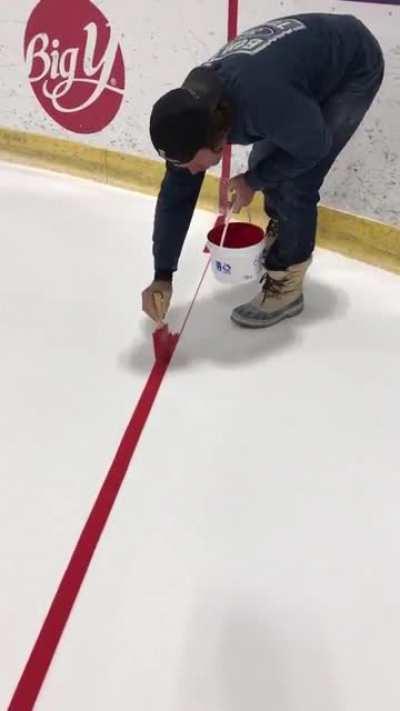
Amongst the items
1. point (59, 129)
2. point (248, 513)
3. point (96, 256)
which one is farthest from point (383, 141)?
point (59, 129)

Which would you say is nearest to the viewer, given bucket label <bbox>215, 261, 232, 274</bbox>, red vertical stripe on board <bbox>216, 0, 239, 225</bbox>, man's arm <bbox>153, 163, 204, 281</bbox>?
man's arm <bbox>153, 163, 204, 281</bbox>

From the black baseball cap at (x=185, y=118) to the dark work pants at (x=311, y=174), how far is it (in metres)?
0.34

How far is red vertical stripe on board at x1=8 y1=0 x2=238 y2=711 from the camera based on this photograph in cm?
108

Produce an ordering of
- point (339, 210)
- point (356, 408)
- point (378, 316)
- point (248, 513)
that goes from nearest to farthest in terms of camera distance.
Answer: point (248, 513) → point (356, 408) → point (378, 316) → point (339, 210)

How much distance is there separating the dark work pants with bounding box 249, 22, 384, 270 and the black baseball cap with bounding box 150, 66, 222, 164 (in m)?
→ 0.34

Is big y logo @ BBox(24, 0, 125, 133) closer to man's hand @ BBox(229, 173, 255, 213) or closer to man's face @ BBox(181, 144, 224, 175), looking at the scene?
man's hand @ BBox(229, 173, 255, 213)

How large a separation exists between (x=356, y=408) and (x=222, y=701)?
0.75 m

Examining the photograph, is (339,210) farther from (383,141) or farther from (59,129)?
(59,129)

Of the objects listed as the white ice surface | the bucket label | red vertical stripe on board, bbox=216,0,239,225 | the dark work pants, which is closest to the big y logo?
red vertical stripe on board, bbox=216,0,239,225

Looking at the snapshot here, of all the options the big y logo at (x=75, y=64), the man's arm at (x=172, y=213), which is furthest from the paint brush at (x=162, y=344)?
the big y logo at (x=75, y=64)

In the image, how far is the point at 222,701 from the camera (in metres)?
1.04

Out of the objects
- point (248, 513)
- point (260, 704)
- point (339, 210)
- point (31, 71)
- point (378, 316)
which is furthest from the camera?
point (31, 71)

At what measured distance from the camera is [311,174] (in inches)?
63.1

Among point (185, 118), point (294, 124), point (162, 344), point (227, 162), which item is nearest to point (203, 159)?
point (185, 118)
